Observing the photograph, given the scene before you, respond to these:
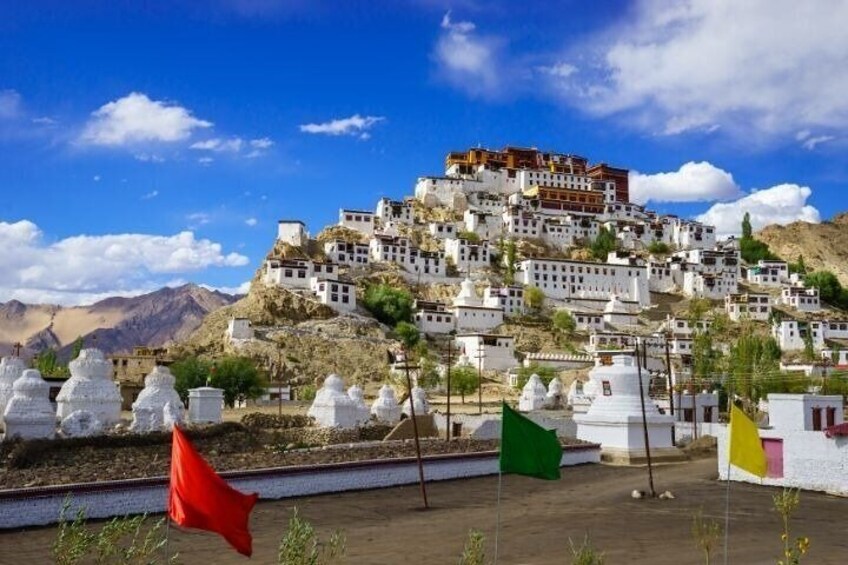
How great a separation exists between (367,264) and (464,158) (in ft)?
115

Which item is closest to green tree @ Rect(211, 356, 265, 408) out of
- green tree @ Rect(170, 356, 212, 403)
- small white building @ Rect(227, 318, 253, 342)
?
green tree @ Rect(170, 356, 212, 403)

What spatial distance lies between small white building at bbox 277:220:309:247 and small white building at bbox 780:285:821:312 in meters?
59.4

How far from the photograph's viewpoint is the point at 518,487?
2334cm

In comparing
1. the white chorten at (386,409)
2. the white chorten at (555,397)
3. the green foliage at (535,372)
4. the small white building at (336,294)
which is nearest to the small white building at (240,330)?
the small white building at (336,294)

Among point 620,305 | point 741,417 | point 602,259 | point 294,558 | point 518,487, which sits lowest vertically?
point 518,487

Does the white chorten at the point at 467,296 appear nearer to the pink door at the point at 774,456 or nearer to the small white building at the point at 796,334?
the small white building at the point at 796,334

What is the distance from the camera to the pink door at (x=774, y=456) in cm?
2383

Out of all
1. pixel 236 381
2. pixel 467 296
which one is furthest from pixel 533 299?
pixel 236 381

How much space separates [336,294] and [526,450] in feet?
230

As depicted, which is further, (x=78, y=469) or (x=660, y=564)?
(x=78, y=469)

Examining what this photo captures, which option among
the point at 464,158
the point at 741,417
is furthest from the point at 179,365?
the point at 464,158

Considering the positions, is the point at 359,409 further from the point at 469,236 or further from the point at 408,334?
the point at 469,236

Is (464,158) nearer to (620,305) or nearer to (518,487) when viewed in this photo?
(620,305)

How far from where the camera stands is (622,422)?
102 feet
